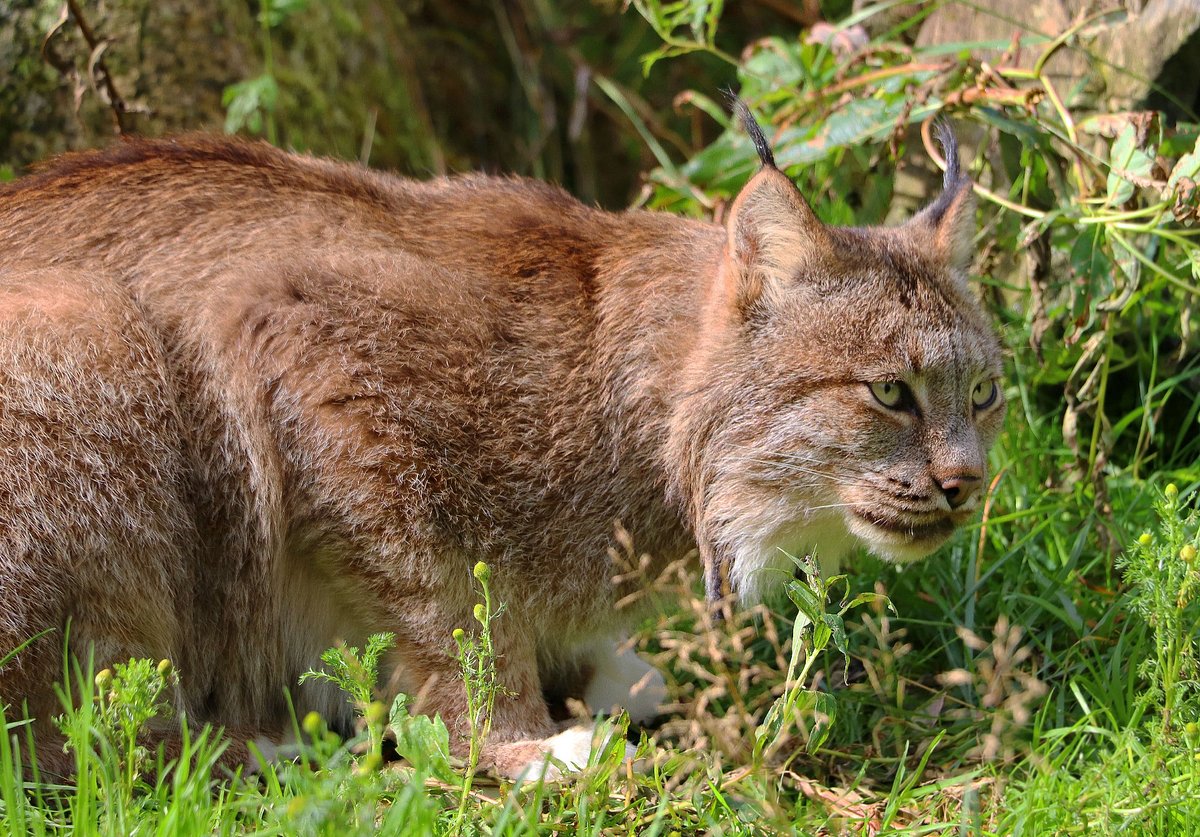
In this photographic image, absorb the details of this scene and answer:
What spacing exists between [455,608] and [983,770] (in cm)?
175

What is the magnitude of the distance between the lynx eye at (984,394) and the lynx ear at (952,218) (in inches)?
18.3

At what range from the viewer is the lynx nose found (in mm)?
4086

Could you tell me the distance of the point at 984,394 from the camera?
4.46 meters

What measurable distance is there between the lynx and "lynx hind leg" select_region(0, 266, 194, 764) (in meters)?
0.01

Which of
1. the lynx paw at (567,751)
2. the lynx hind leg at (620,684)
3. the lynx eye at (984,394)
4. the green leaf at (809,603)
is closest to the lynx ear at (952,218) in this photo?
the lynx eye at (984,394)

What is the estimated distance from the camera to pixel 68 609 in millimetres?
3646

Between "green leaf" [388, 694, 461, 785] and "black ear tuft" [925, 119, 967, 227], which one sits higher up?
"black ear tuft" [925, 119, 967, 227]

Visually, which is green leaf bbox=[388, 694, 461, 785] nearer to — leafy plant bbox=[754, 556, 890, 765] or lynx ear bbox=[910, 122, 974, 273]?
leafy plant bbox=[754, 556, 890, 765]

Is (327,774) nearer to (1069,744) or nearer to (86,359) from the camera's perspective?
(86,359)

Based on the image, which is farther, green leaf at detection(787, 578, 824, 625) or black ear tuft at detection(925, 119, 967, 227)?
black ear tuft at detection(925, 119, 967, 227)

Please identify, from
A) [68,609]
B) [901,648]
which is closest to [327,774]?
[68,609]

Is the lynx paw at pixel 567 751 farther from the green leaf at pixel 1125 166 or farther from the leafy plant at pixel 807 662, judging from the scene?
the green leaf at pixel 1125 166

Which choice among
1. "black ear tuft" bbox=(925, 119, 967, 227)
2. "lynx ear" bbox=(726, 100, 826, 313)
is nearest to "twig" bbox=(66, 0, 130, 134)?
"lynx ear" bbox=(726, 100, 826, 313)

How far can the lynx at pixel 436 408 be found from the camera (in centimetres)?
393
